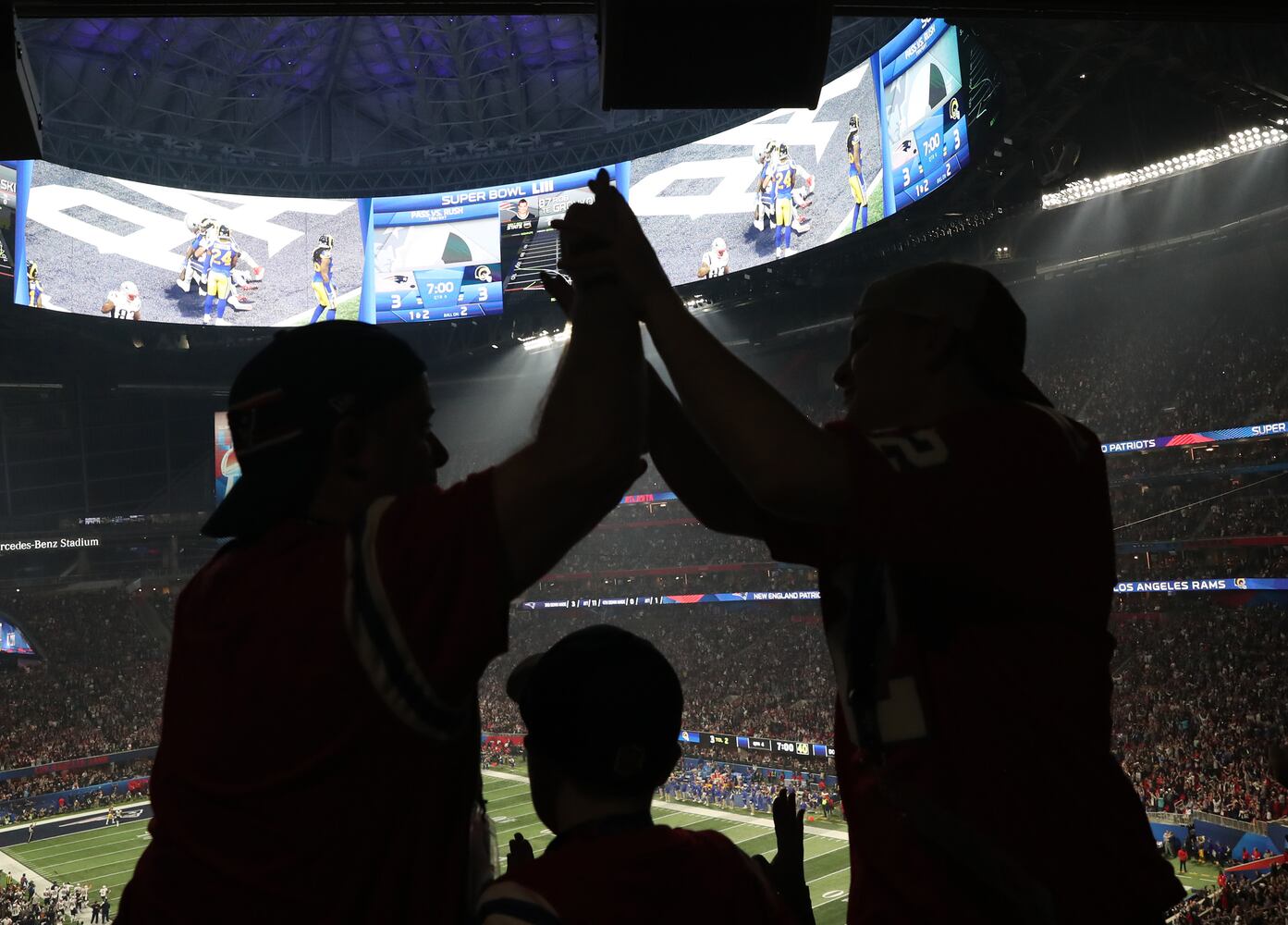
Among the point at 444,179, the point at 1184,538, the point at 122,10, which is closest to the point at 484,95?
the point at 444,179

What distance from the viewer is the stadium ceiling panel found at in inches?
1446

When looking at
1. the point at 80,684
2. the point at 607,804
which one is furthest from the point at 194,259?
the point at 607,804

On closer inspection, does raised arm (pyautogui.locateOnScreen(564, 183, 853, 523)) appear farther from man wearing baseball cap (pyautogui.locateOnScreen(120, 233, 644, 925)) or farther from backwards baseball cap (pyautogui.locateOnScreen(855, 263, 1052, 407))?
backwards baseball cap (pyautogui.locateOnScreen(855, 263, 1052, 407))

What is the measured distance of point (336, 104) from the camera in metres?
42.7

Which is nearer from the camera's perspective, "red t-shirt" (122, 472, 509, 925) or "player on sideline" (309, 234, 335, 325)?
"red t-shirt" (122, 472, 509, 925)

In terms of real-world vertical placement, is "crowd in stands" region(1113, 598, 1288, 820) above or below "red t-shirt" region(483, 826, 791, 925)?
below

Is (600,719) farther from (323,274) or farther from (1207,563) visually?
(323,274)

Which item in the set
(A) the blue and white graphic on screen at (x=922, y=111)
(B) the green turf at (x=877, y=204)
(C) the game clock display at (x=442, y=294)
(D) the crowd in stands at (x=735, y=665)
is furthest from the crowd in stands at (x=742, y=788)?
(C) the game clock display at (x=442, y=294)

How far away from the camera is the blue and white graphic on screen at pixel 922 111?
86.2 ft

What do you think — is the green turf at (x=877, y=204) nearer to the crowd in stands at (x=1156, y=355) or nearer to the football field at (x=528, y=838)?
the crowd in stands at (x=1156, y=355)

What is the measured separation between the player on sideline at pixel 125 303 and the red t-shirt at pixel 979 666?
1657 inches

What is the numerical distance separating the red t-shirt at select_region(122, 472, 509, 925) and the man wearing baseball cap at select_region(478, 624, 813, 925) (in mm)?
167

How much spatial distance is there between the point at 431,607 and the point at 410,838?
38 cm

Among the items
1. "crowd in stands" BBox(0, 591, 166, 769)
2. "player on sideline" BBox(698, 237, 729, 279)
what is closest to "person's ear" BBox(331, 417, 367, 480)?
"player on sideline" BBox(698, 237, 729, 279)
